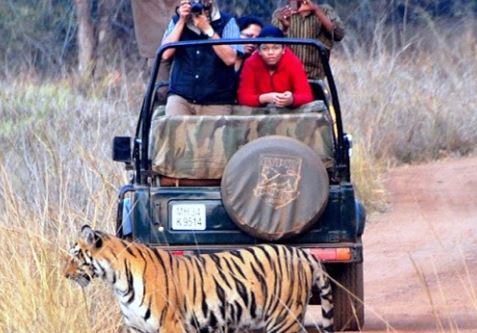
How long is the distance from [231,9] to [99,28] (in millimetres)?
3829

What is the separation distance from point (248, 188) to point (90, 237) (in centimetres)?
107

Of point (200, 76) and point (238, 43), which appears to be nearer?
point (238, 43)

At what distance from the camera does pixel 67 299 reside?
7.36m

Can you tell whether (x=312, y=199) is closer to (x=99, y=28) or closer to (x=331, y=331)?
(x=331, y=331)

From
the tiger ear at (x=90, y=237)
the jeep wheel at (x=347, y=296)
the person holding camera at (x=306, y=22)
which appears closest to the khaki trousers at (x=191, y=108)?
the jeep wheel at (x=347, y=296)

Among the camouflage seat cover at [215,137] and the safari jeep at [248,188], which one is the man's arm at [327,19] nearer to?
the safari jeep at [248,188]

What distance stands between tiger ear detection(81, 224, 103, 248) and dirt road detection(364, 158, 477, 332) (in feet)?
5.13

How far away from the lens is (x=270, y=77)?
8.88m

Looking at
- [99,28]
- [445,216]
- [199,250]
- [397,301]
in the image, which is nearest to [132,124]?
[445,216]

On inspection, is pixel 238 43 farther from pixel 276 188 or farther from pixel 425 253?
pixel 425 253

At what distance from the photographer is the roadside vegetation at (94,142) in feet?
24.3

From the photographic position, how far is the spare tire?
7773mm

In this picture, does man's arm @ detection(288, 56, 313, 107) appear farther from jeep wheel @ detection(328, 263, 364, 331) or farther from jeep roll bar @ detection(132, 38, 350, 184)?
jeep wheel @ detection(328, 263, 364, 331)

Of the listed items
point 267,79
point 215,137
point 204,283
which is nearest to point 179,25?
point 267,79
